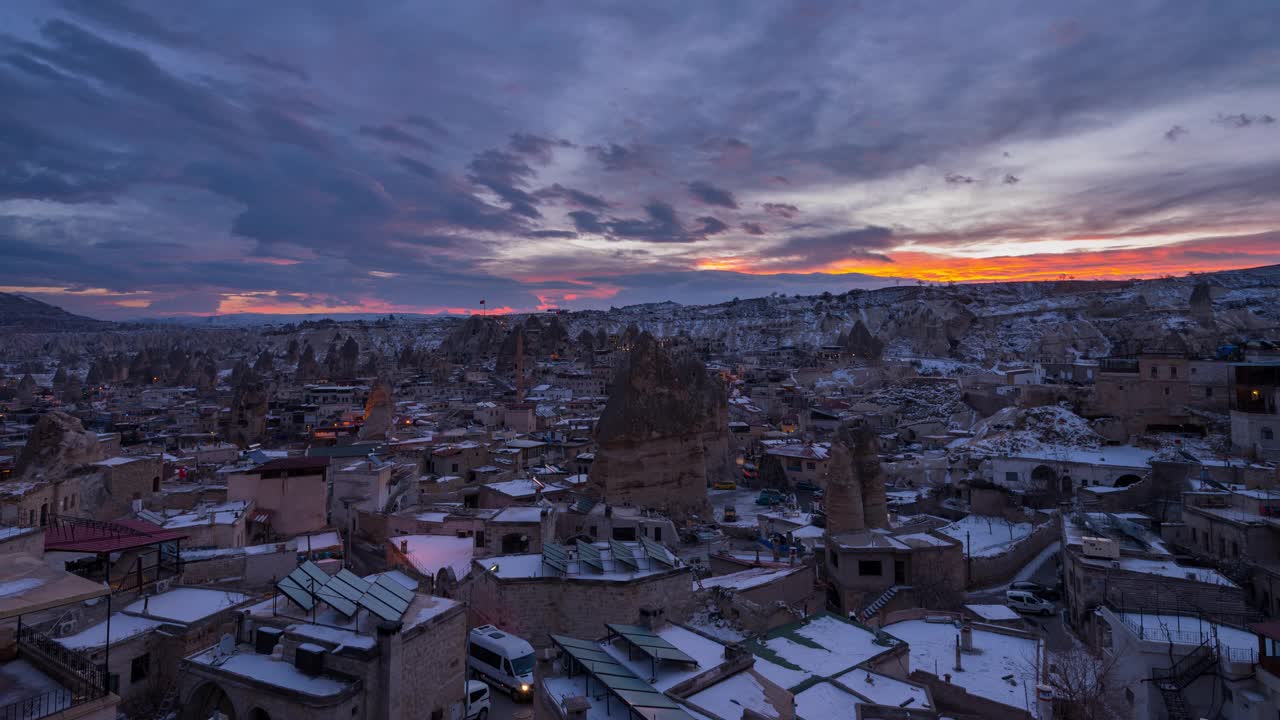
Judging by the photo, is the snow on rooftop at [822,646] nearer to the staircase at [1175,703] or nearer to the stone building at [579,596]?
the stone building at [579,596]

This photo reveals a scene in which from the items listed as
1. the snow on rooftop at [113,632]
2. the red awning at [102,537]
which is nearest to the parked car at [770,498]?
the red awning at [102,537]

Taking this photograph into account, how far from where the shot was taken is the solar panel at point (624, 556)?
44.4 feet

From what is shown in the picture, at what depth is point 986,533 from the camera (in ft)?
74.3

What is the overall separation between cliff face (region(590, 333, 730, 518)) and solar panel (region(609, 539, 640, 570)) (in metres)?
11.4

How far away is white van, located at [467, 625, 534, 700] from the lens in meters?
11.8

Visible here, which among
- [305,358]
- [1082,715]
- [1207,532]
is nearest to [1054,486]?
[1207,532]

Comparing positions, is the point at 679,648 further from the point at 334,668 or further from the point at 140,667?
→ the point at 140,667

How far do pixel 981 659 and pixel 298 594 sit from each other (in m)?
11.6

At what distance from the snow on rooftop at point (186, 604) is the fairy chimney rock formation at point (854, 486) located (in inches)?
594

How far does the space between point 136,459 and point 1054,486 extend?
34.0 meters

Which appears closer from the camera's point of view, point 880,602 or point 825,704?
point 825,704

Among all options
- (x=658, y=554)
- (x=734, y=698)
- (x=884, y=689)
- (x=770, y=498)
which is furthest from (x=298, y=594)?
(x=770, y=498)

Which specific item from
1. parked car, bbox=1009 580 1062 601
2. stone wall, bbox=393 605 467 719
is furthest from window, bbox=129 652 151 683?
parked car, bbox=1009 580 1062 601

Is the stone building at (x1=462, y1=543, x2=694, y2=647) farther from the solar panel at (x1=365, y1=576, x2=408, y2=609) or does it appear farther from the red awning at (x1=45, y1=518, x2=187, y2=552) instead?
the red awning at (x1=45, y1=518, x2=187, y2=552)
